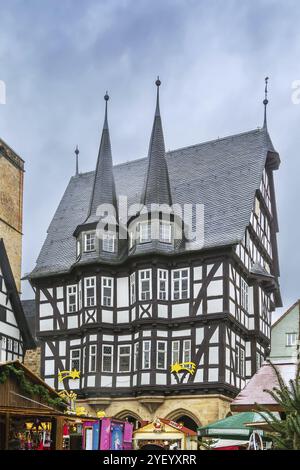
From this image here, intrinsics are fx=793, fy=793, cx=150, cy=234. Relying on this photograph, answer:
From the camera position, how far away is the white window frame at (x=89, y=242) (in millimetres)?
35062

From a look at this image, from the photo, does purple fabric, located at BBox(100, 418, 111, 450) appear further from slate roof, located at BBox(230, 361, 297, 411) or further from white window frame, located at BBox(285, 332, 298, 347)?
white window frame, located at BBox(285, 332, 298, 347)

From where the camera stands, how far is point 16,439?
15.6 meters

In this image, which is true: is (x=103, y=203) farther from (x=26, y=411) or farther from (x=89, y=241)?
(x=26, y=411)

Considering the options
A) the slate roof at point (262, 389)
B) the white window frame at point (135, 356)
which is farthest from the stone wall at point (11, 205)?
the slate roof at point (262, 389)

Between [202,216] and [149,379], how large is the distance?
24.8 feet

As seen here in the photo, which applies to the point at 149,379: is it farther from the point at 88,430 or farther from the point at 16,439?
the point at 16,439

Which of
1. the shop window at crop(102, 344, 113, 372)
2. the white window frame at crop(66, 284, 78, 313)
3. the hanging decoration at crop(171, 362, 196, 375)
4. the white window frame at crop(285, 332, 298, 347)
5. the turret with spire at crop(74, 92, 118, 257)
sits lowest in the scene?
the hanging decoration at crop(171, 362, 196, 375)

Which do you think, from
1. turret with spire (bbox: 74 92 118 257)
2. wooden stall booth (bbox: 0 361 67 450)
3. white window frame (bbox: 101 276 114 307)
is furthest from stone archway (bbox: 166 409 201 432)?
wooden stall booth (bbox: 0 361 67 450)

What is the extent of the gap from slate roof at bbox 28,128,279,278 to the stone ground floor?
6206 millimetres

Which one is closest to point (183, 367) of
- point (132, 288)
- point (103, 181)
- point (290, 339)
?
point (132, 288)

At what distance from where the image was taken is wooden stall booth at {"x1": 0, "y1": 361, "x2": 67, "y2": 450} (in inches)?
587

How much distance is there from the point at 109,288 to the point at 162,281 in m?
2.61

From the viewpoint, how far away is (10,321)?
3347cm

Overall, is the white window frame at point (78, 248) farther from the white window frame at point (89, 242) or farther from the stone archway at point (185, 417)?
the stone archway at point (185, 417)
